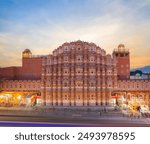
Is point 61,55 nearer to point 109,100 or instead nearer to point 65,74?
point 65,74

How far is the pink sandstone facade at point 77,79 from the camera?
29.1ft

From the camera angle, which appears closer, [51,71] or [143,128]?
[143,128]

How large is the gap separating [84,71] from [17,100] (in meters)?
3.06

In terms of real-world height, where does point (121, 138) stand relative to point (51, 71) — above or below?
below

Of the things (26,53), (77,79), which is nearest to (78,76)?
(77,79)

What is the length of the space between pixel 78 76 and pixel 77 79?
0.41ft

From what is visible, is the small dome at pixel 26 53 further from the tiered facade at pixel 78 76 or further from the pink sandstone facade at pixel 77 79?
the tiered facade at pixel 78 76

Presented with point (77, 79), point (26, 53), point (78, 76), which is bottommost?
point (77, 79)

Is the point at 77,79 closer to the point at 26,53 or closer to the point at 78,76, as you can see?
the point at 78,76

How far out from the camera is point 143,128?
4.86 m

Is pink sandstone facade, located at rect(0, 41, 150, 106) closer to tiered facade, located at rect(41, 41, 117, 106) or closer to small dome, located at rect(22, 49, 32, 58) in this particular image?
tiered facade, located at rect(41, 41, 117, 106)

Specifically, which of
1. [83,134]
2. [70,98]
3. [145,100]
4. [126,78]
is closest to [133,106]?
[145,100]

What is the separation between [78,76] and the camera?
1002 cm

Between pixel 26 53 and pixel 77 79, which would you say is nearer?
pixel 26 53
